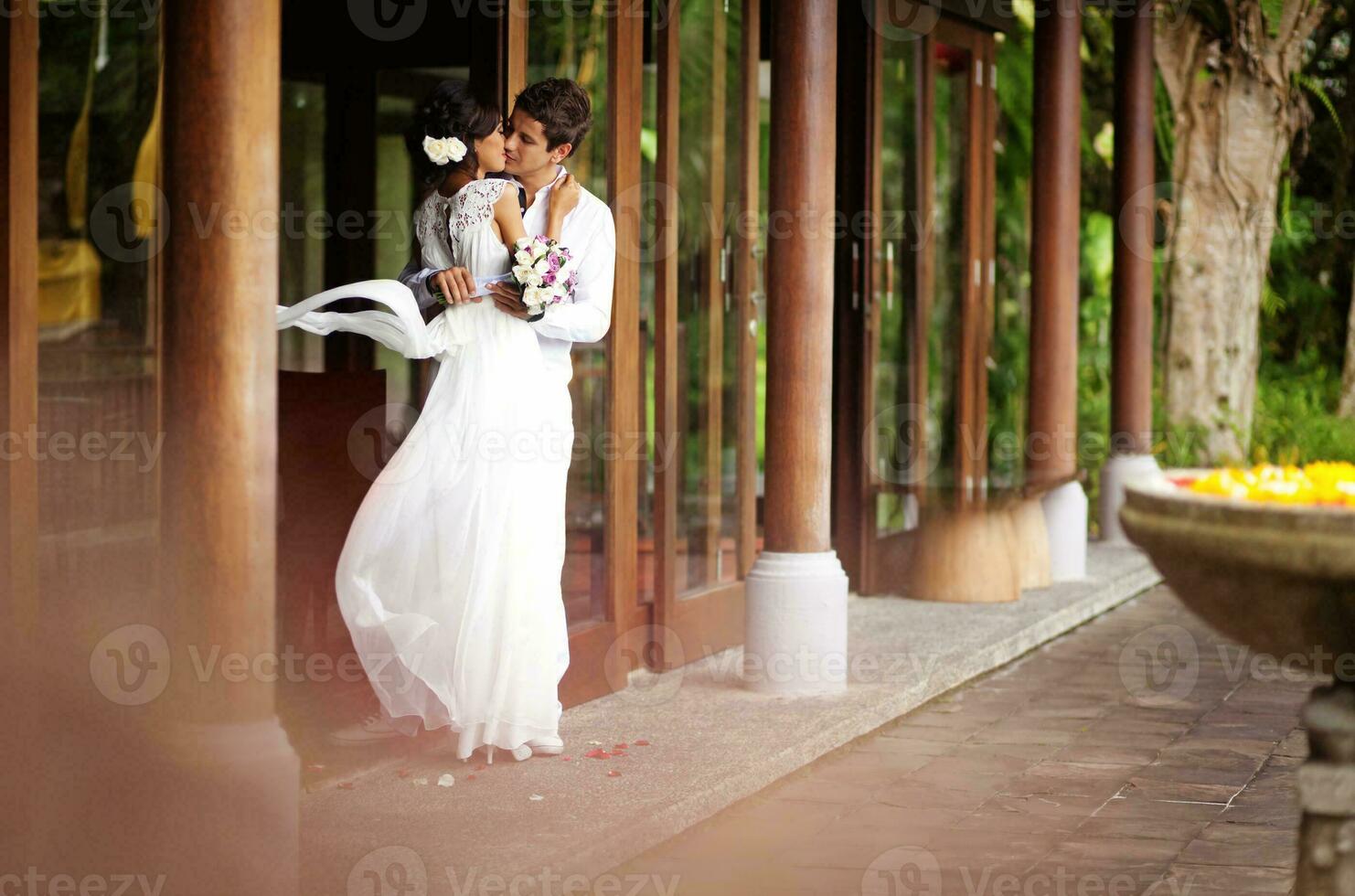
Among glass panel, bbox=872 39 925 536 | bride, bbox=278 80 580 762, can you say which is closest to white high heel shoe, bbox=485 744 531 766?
→ bride, bbox=278 80 580 762

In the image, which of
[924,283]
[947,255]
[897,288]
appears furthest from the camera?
[947,255]

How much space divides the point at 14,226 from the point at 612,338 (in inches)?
99.3

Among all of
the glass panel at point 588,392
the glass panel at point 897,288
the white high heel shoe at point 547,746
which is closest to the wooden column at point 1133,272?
the glass panel at point 897,288

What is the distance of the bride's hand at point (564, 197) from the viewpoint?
4.79 m

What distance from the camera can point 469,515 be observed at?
4.64 meters

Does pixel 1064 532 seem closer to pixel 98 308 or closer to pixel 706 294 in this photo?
pixel 706 294

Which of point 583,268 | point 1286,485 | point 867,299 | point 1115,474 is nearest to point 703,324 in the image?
point 867,299

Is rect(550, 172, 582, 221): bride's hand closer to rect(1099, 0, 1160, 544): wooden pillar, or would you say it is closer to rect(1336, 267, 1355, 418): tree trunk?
rect(1099, 0, 1160, 544): wooden pillar

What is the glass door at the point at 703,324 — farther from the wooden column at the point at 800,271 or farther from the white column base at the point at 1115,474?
the white column base at the point at 1115,474

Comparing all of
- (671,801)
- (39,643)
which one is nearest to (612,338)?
(671,801)

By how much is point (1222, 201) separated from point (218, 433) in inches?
365

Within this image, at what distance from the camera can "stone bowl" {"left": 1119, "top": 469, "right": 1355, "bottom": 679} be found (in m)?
2.82

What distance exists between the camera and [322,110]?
27.7 feet

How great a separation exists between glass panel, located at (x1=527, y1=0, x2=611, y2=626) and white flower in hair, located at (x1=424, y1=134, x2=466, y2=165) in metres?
1.12
